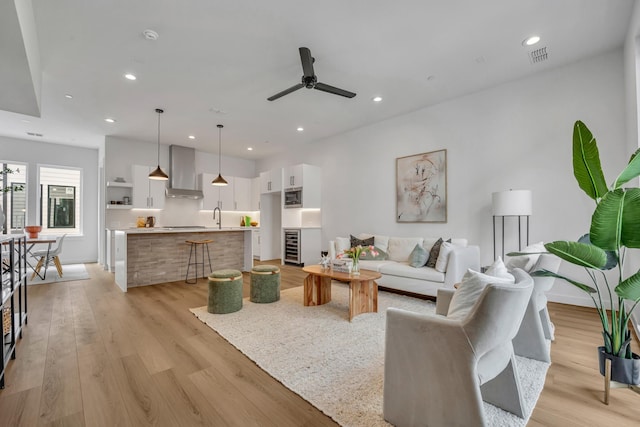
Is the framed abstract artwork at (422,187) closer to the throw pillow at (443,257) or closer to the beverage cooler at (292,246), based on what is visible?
the throw pillow at (443,257)

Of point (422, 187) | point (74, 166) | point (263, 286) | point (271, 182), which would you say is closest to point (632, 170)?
point (422, 187)

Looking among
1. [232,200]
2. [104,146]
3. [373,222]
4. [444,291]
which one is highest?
[104,146]

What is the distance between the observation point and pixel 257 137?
7.04 m

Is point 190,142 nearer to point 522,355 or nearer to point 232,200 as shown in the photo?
point 232,200

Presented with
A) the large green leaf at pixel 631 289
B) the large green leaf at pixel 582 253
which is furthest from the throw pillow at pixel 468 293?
the large green leaf at pixel 631 289

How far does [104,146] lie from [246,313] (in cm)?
600

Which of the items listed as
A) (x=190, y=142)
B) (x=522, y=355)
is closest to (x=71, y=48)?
(x=190, y=142)

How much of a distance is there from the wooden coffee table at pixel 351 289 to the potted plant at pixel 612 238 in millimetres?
1848

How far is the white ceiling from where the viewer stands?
282 cm

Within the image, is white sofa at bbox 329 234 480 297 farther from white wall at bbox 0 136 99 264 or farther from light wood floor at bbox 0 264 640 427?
white wall at bbox 0 136 99 264

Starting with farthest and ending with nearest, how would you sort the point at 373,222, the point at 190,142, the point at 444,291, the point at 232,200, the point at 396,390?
1. the point at 232,200
2. the point at 190,142
3. the point at 373,222
4. the point at 444,291
5. the point at 396,390

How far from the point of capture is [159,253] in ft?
17.5

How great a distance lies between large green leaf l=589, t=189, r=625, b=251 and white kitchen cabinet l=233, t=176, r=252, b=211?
7.98 metres

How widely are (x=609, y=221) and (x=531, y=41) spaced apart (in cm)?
267
